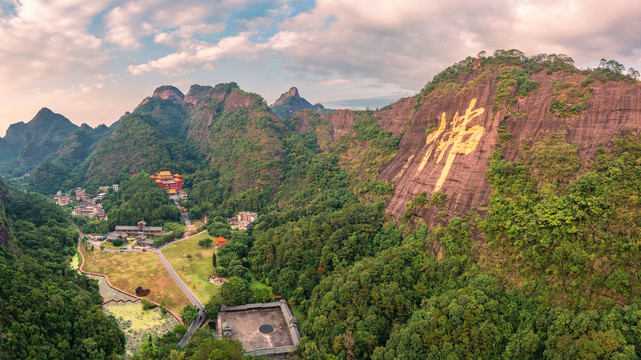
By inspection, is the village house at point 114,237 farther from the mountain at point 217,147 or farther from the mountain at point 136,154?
the mountain at point 136,154

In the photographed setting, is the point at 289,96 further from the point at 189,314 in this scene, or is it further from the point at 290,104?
the point at 189,314

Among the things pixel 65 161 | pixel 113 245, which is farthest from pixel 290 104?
pixel 113 245

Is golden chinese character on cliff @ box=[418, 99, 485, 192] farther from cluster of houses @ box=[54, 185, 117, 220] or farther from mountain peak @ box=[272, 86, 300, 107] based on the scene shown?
mountain peak @ box=[272, 86, 300, 107]

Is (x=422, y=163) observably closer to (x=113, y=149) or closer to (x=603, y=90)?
(x=603, y=90)

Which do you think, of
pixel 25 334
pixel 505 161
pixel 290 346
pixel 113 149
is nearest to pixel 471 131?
pixel 505 161

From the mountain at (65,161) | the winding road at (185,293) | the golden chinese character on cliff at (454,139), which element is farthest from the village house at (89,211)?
the golden chinese character on cliff at (454,139)

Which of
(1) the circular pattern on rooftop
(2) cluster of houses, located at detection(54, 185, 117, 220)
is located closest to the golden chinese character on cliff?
(1) the circular pattern on rooftop
